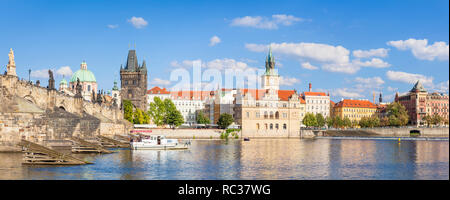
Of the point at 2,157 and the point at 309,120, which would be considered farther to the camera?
the point at 309,120

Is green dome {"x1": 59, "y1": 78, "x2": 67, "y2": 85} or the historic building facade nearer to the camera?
the historic building facade

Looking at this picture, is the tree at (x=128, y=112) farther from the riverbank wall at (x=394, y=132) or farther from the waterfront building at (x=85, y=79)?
the waterfront building at (x=85, y=79)

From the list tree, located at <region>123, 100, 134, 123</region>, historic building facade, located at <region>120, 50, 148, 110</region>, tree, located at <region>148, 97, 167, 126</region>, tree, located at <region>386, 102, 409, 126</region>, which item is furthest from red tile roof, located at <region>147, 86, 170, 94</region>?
tree, located at <region>386, 102, 409, 126</region>

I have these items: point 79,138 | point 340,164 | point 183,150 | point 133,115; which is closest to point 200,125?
point 133,115

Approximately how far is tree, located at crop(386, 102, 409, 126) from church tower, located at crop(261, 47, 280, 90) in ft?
117

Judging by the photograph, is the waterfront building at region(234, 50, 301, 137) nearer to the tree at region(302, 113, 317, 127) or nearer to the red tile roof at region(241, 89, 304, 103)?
the red tile roof at region(241, 89, 304, 103)

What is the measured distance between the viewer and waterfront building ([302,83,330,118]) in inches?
6171

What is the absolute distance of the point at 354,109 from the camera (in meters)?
166

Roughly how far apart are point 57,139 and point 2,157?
9.64 metres

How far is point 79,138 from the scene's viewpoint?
50.0 metres

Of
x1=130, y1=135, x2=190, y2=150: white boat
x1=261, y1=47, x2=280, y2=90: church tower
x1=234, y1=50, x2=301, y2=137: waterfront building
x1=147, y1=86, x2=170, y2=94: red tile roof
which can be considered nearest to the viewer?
x1=130, y1=135, x2=190, y2=150: white boat

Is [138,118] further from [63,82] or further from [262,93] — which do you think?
[63,82]
